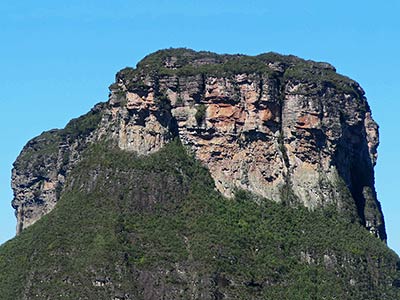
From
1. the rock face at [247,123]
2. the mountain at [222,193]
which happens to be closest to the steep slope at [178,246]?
the mountain at [222,193]

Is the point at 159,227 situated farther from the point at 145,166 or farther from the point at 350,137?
the point at 350,137

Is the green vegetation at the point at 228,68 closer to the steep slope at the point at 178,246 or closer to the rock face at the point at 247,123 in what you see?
the rock face at the point at 247,123

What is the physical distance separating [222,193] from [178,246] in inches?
425

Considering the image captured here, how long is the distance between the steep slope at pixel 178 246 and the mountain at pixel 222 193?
158 millimetres

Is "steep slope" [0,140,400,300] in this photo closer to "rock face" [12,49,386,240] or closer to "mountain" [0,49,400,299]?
"mountain" [0,49,400,299]

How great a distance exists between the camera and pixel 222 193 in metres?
149

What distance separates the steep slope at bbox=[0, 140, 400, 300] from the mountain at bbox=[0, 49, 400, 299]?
0.52ft

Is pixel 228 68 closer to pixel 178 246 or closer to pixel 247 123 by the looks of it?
pixel 247 123

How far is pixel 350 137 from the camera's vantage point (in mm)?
156000

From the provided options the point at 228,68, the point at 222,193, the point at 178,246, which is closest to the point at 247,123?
the point at 228,68

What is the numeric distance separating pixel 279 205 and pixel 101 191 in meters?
19.7

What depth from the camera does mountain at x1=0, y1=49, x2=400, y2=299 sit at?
14012 centimetres

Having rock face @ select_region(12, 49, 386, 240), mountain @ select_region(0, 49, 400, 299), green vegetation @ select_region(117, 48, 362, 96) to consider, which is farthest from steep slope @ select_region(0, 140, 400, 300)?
green vegetation @ select_region(117, 48, 362, 96)

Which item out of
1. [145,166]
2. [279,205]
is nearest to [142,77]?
[145,166]
